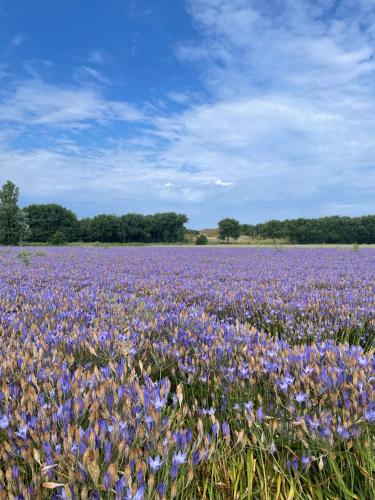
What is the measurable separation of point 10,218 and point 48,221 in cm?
3461

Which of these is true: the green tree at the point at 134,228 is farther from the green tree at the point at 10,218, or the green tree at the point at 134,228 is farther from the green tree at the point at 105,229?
the green tree at the point at 10,218

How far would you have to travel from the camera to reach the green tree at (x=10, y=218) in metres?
44.1

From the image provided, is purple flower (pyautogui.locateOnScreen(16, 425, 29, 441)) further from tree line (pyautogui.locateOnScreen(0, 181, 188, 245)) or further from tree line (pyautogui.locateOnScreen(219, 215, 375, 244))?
tree line (pyautogui.locateOnScreen(0, 181, 188, 245))

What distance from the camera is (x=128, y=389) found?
1663 mm

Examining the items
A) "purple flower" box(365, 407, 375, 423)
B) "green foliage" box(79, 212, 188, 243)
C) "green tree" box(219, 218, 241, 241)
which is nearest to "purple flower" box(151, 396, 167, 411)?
"purple flower" box(365, 407, 375, 423)

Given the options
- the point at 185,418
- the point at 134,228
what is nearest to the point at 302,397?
the point at 185,418

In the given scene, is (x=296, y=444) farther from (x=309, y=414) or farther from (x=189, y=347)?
(x=189, y=347)

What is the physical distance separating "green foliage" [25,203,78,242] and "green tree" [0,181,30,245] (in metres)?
29.6

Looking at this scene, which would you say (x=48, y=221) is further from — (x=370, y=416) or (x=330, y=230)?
(x=370, y=416)

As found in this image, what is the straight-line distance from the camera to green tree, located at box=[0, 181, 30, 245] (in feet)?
145

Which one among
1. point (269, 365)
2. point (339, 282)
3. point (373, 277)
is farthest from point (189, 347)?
point (373, 277)

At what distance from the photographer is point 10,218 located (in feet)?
148

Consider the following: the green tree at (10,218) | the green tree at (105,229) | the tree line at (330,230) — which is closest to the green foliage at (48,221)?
the green tree at (105,229)

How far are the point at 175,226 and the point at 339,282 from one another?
3062 inches
